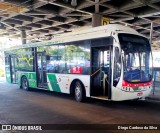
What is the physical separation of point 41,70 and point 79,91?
3980mm

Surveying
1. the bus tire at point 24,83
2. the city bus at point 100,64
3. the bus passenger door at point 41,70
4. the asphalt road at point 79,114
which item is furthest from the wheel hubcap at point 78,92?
the bus tire at point 24,83

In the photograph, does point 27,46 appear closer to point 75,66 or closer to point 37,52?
point 37,52

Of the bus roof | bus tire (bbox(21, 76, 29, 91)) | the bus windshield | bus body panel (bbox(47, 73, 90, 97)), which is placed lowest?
bus tire (bbox(21, 76, 29, 91))

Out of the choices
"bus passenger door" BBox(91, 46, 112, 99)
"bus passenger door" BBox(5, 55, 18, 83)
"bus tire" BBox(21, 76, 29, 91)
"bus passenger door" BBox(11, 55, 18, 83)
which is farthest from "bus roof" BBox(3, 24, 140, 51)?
"bus passenger door" BBox(5, 55, 18, 83)

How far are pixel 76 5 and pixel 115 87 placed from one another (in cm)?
713

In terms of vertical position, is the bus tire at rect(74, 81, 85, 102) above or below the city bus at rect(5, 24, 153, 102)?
below

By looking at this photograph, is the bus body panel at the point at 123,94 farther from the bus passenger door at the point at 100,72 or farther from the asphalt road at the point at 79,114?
the bus passenger door at the point at 100,72

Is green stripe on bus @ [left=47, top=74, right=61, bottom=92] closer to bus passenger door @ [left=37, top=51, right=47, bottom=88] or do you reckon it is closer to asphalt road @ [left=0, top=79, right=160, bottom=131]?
bus passenger door @ [left=37, top=51, right=47, bottom=88]

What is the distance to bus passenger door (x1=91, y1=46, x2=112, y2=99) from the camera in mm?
9789

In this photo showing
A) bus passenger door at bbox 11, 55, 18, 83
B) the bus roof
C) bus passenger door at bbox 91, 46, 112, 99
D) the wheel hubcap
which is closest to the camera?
the bus roof

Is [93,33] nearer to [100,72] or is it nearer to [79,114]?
[100,72]

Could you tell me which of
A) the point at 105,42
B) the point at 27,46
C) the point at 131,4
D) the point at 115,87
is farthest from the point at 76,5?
the point at 115,87

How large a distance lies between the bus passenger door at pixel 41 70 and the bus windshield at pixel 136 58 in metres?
6.11

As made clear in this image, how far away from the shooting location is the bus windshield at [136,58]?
353 inches
